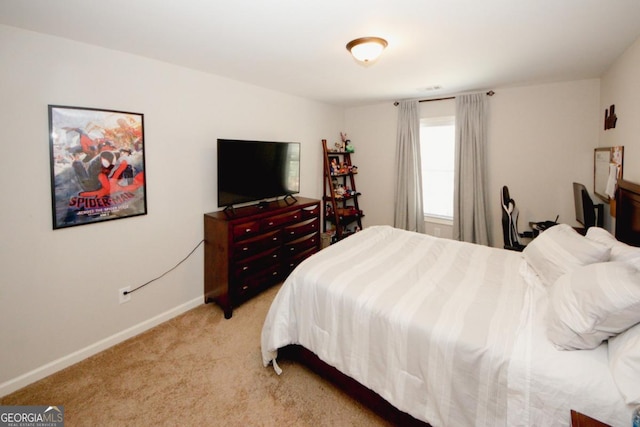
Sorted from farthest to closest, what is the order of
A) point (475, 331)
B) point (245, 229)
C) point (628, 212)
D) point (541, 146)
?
point (541, 146) < point (245, 229) < point (628, 212) < point (475, 331)

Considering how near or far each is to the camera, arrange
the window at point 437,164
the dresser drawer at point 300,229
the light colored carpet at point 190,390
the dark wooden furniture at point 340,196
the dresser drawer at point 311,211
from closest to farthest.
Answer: the light colored carpet at point 190,390 < the dresser drawer at point 300,229 < the dresser drawer at point 311,211 < the window at point 437,164 < the dark wooden furniture at point 340,196

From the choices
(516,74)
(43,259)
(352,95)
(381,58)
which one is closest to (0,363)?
(43,259)

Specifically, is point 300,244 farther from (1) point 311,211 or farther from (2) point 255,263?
(2) point 255,263

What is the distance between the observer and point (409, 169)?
4.28 meters

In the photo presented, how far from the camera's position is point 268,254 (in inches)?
122

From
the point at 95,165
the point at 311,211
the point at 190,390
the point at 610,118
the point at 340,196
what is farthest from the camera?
the point at 340,196

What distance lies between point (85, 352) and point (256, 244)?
1569 millimetres

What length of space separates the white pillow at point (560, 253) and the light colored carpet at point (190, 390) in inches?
55.6

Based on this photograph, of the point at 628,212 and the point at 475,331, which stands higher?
the point at 628,212

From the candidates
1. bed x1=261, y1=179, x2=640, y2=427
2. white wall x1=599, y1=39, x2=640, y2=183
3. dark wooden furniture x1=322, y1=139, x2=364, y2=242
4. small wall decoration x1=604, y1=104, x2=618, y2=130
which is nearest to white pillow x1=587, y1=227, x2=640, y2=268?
bed x1=261, y1=179, x2=640, y2=427

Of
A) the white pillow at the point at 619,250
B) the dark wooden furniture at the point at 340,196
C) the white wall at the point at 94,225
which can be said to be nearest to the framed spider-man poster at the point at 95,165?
the white wall at the point at 94,225

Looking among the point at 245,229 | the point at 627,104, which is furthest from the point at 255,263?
the point at 627,104

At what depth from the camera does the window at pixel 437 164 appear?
410 centimetres

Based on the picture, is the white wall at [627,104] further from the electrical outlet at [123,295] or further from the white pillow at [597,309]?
the electrical outlet at [123,295]
